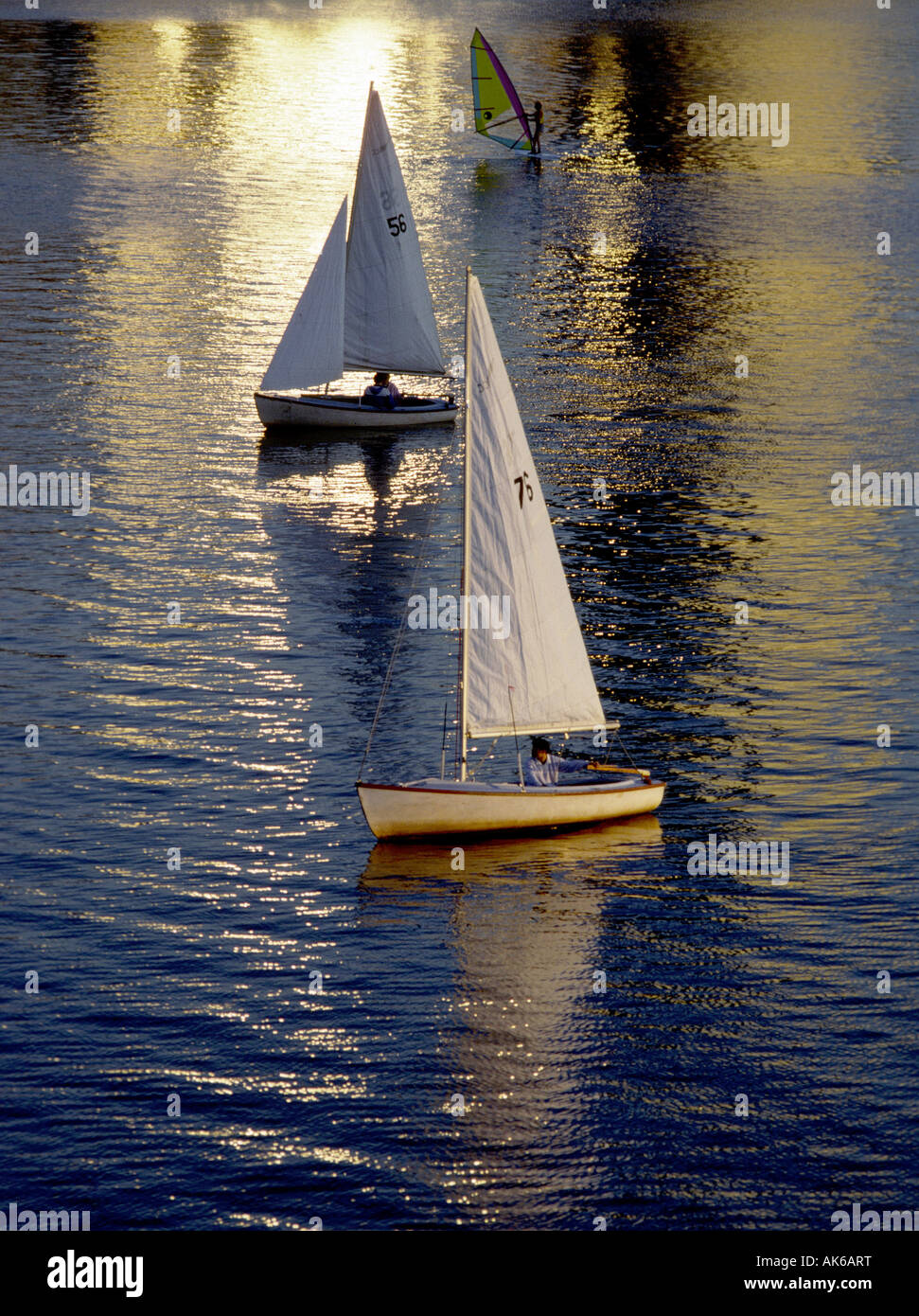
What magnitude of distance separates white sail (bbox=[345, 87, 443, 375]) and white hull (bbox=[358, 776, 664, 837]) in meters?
44.2

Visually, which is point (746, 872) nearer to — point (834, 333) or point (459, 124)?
point (834, 333)

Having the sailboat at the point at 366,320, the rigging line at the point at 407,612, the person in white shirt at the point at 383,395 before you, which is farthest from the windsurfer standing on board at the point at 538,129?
the rigging line at the point at 407,612

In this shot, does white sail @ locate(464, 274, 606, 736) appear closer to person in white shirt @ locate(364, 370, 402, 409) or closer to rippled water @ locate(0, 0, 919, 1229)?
rippled water @ locate(0, 0, 919, 1229)

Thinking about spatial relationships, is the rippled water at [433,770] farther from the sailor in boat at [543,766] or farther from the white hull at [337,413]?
the sailor in boat at [543,766]

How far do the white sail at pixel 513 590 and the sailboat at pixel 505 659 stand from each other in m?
0.03

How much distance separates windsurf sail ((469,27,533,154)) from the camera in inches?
5925

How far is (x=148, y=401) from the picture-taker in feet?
287

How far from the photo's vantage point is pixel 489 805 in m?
45.2

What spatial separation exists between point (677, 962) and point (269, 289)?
77148 millimetres

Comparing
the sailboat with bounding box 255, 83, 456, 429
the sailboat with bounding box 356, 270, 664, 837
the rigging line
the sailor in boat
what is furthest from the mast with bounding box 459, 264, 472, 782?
the sailboat with bounding box 255, 83, 456, 429

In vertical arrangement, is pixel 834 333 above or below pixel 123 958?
above

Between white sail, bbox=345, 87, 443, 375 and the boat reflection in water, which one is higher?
white sail, bbox=345, 87, 443, 375

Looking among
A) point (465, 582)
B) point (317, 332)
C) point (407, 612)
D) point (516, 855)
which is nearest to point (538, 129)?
point (317, 332)

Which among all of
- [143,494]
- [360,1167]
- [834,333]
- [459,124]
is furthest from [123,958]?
[459,124]
